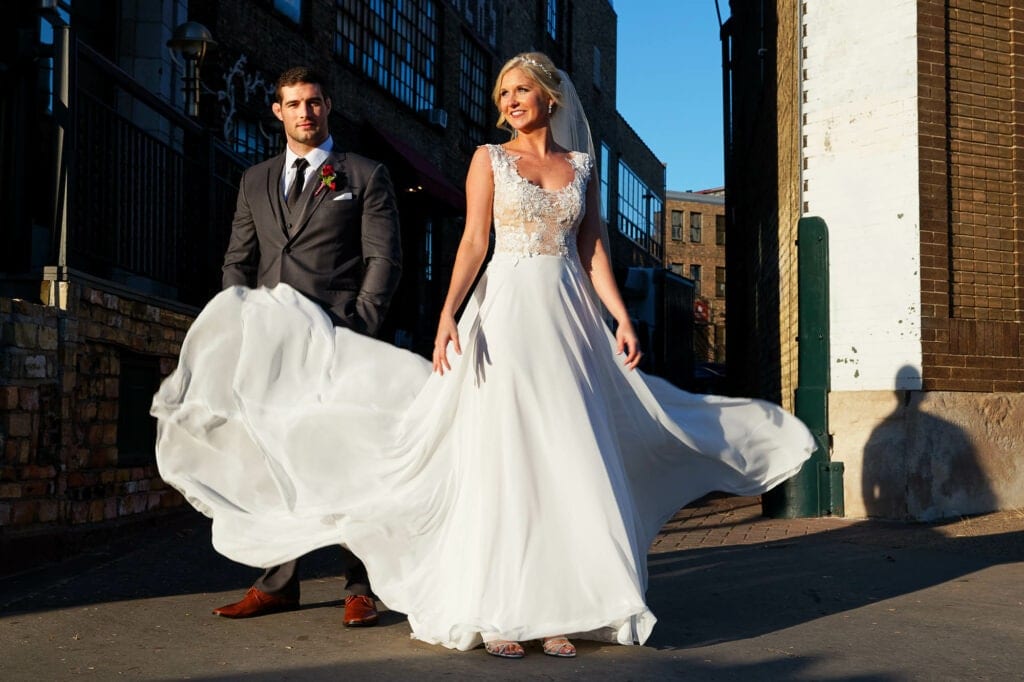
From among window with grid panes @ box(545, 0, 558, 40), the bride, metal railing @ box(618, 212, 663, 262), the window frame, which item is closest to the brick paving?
the bride

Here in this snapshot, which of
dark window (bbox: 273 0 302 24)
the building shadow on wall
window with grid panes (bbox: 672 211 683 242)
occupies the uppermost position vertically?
window with grid panes (bbox: 672 211 683 242)

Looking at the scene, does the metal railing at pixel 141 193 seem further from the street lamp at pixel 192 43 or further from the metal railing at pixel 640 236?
the metal railing at pixel 640 236

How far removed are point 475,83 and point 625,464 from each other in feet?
81.8

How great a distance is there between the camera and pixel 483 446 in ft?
16.2

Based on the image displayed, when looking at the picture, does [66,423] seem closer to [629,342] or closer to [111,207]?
[111,207]

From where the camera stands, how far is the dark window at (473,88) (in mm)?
28516

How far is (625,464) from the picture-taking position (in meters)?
5.38

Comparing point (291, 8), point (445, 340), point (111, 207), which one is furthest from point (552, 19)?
point (445, 340)

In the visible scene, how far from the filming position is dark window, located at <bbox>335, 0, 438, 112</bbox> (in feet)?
70.4

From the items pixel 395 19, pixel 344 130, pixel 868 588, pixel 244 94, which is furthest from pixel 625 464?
pixel 395 19

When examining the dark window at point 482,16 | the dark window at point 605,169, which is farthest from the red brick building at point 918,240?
the dark window at point 605,169

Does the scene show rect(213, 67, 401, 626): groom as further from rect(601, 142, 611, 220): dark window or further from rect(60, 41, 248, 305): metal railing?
rect(601, 142, 611, 220): dark window

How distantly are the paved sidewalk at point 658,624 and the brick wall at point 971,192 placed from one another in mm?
2390

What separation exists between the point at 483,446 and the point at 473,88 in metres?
25.1
